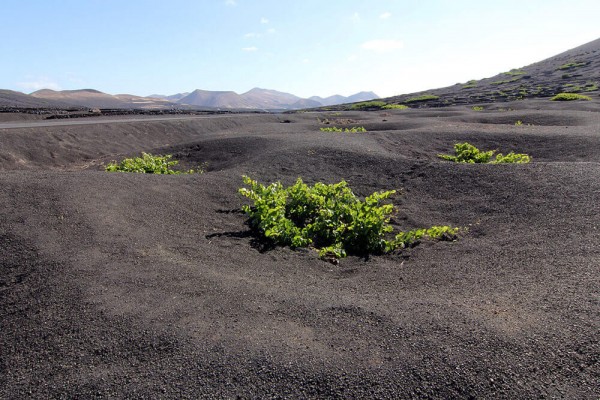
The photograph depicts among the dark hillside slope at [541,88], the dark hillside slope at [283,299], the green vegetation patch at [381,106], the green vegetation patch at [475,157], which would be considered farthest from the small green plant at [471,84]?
the dark hillside slope at [283,299]

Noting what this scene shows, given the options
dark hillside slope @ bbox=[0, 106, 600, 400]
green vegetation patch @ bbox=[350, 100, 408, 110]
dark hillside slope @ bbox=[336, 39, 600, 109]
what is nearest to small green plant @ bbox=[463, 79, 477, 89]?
dark hillside slope @ bbox=[336, 39, 600, 109]

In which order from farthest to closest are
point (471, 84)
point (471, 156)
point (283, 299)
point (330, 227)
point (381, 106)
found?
point (471, 84)
point (381, 106)
point (471, 156)
point (330, 227)
point (283, 299)

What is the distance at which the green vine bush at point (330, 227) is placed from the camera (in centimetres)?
550

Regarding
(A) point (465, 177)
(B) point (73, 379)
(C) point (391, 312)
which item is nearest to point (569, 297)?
(C) point (391, 312)

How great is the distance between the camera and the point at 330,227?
599 cm

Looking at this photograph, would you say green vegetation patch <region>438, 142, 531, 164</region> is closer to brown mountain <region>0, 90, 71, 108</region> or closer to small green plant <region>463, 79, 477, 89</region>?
brown mountain <region>0, 90, 71, 108</region>

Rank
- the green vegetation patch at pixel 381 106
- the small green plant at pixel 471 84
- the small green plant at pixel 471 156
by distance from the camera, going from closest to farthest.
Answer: the small green plant at pixel 471 156 < the green vegetation patch at pixel 381 106 < the small green plant at pixel 471 84

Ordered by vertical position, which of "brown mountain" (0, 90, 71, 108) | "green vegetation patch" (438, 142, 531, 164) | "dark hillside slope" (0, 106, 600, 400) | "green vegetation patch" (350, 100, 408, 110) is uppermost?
"brown mountain" (0, 90, 71, 108)

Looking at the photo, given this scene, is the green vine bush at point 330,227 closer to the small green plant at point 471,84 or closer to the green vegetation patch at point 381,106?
the green vegetation patch at point 381,106

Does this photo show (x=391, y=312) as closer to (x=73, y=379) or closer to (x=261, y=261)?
(x=261, y=261)

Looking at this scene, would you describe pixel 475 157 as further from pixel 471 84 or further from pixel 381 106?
pixel 471 84

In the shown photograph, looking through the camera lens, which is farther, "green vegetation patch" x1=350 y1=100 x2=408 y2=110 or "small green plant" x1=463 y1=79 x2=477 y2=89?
"small green plant" x1=463 y1=79 x2=477 y2=89

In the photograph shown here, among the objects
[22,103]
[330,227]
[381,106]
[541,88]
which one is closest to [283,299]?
[330,227]

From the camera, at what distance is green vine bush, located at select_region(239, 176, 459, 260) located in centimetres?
550
